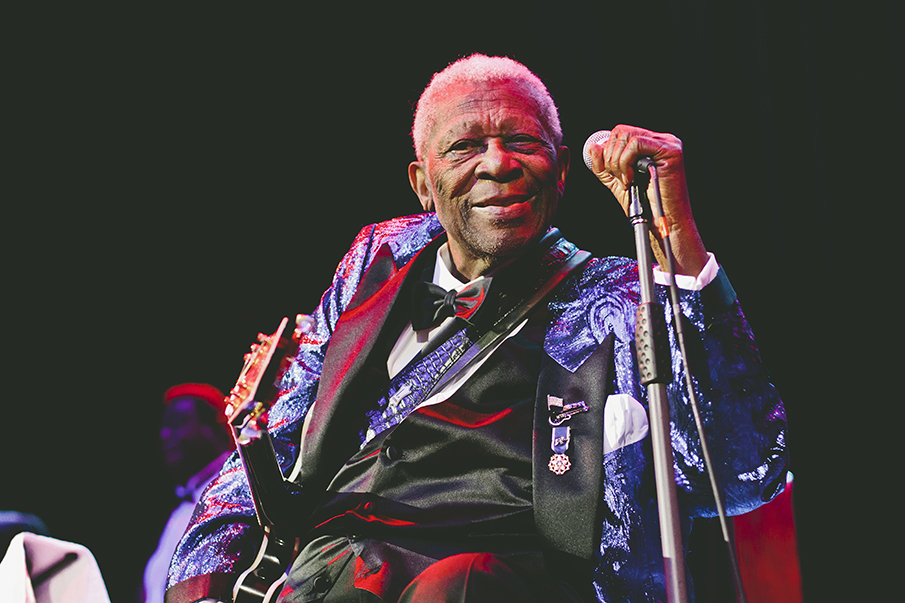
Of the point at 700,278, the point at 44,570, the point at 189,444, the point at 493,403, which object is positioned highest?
the point at 700,278

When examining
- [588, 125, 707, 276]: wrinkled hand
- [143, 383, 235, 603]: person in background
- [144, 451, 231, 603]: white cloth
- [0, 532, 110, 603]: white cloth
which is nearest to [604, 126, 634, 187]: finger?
[588, 125, 707, 276]: wrinkled hand

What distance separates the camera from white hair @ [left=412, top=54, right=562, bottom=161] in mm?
1641

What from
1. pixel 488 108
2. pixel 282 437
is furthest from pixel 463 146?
pixel 282 437

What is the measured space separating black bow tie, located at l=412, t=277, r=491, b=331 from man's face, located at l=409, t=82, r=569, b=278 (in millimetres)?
104

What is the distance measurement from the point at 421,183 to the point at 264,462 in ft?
2.82

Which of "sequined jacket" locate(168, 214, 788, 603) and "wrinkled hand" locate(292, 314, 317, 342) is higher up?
"wrinkled hand" locate(292, 314, 317, 342)

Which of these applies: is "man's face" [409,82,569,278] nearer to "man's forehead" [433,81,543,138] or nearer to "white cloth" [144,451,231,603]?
"man's forehead" [433,81,543,138]

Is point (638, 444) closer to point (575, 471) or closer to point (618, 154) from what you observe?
point (575, 471)

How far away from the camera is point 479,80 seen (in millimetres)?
1631

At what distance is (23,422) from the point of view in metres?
3.18

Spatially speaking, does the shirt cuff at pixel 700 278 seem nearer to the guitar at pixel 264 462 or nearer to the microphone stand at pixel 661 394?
the microphone stand at pixel 661 394

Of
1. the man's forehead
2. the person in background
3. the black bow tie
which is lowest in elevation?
the person in background

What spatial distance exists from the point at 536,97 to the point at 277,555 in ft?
3.91

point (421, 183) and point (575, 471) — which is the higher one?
point (421, 183)
